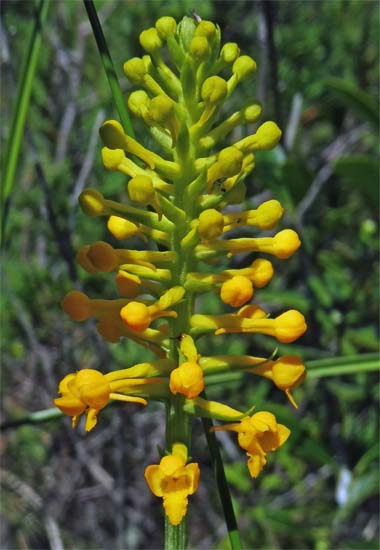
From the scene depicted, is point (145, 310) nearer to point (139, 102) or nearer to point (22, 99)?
point (139, 102)

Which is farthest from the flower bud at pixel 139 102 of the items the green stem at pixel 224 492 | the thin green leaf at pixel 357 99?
the thin green leaf at pixel 357 99

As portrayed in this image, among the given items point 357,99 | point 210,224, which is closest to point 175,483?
point 210,224

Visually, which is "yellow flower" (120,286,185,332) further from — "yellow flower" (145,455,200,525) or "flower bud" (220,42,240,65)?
"flower bud" (220,42,240,65)

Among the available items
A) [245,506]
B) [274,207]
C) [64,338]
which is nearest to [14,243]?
[64,338]

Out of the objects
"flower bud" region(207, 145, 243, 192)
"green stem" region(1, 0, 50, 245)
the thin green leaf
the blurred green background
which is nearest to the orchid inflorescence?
"flower bud" region(207, 145, 243, 192)

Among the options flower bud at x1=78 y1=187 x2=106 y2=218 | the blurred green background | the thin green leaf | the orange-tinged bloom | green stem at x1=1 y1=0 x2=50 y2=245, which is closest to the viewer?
the orange-tinged bloom

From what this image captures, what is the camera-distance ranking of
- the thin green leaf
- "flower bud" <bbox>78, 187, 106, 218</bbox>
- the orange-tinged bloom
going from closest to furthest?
1. the orange-tinged bloom
2. "flower bud" <bbox>78, 187, 106, 218</bbox>
3. the thin green leaf

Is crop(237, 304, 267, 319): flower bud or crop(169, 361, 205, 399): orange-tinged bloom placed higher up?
crop(169, 361, 205, 399): orange-tinged bloom
